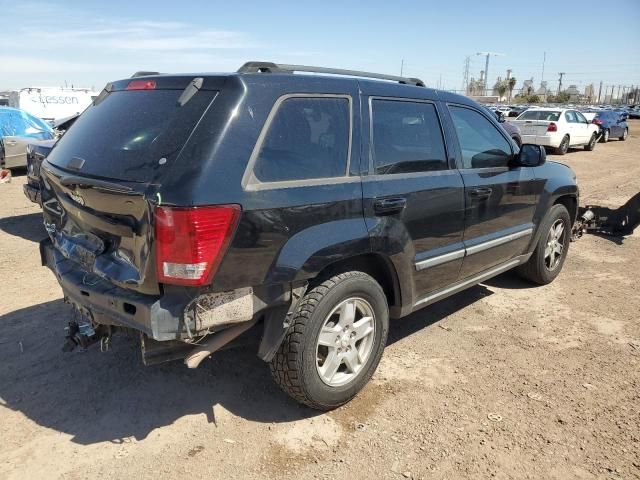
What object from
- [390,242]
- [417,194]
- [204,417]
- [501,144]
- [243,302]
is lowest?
[204,417]

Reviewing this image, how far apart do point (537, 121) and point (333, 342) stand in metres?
17.2

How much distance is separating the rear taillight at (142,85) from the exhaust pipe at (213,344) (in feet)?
4.68

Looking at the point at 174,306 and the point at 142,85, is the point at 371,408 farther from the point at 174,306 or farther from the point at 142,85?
the point at 142,85

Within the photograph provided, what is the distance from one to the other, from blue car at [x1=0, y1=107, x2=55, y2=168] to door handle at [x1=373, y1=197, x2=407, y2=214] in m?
9.91

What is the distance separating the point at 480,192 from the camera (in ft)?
12.9

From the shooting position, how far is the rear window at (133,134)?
2.54 m

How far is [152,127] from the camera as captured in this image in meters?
2.69

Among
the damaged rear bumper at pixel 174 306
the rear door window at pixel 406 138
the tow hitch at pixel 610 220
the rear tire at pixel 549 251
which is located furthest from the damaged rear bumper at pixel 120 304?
the tow hitch at pixel 610 220

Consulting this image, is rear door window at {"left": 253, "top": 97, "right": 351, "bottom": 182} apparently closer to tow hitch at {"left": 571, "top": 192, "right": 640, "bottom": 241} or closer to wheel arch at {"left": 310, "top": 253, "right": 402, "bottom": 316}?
wheel arch at {"left": 310, "top": 253, "right": 402, "bottom": 316}

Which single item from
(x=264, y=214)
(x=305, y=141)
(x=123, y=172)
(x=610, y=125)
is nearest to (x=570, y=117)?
(x=610, y=125)

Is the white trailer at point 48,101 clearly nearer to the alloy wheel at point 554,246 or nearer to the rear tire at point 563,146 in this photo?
the rear tire at point 563,146

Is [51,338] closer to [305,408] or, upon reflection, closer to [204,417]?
[204,417]

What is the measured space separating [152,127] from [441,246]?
209 centimetres

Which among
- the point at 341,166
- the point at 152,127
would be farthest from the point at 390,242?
the point at 152,127
